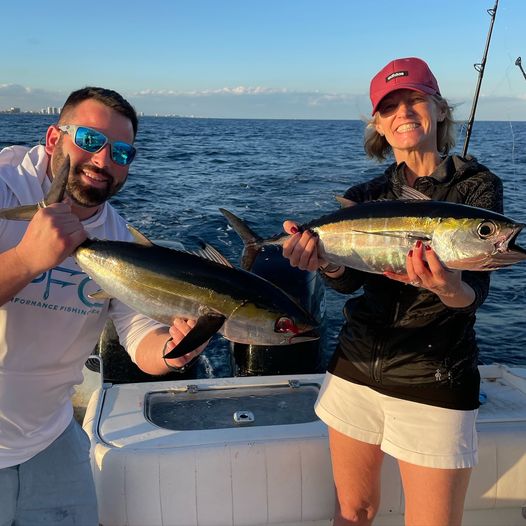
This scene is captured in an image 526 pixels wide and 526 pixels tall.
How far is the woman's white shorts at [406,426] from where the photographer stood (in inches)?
96.2

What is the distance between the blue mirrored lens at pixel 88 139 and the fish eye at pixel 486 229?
167 centimetres

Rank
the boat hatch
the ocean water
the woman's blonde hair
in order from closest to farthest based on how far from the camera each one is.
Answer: the woman's blonde hair, the boat hatch, the ocean water

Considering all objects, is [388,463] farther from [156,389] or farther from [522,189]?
[522,189]

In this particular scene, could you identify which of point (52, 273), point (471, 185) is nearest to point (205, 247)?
point (52, 273)

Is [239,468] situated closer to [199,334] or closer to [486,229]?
[199,334]

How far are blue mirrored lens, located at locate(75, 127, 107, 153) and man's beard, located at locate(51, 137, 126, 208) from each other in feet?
0.26

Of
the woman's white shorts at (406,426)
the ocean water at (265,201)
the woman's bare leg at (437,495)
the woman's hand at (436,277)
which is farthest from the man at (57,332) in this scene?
the ocean water at (265,201)

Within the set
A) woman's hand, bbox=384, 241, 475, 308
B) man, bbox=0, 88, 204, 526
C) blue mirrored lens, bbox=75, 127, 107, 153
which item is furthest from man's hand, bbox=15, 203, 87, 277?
woman's hand, bbox=384, 241, 475, 308

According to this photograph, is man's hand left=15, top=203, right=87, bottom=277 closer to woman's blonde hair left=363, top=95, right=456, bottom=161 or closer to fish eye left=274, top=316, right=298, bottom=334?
fish eye left=274, top=316, right=298, bottom=334

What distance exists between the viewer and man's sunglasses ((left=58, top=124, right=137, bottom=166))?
2.41 m

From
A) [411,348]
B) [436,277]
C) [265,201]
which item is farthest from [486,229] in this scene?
[265,201]

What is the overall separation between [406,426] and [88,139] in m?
1.93

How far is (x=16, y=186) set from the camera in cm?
242

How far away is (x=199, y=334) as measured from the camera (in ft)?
6.81
